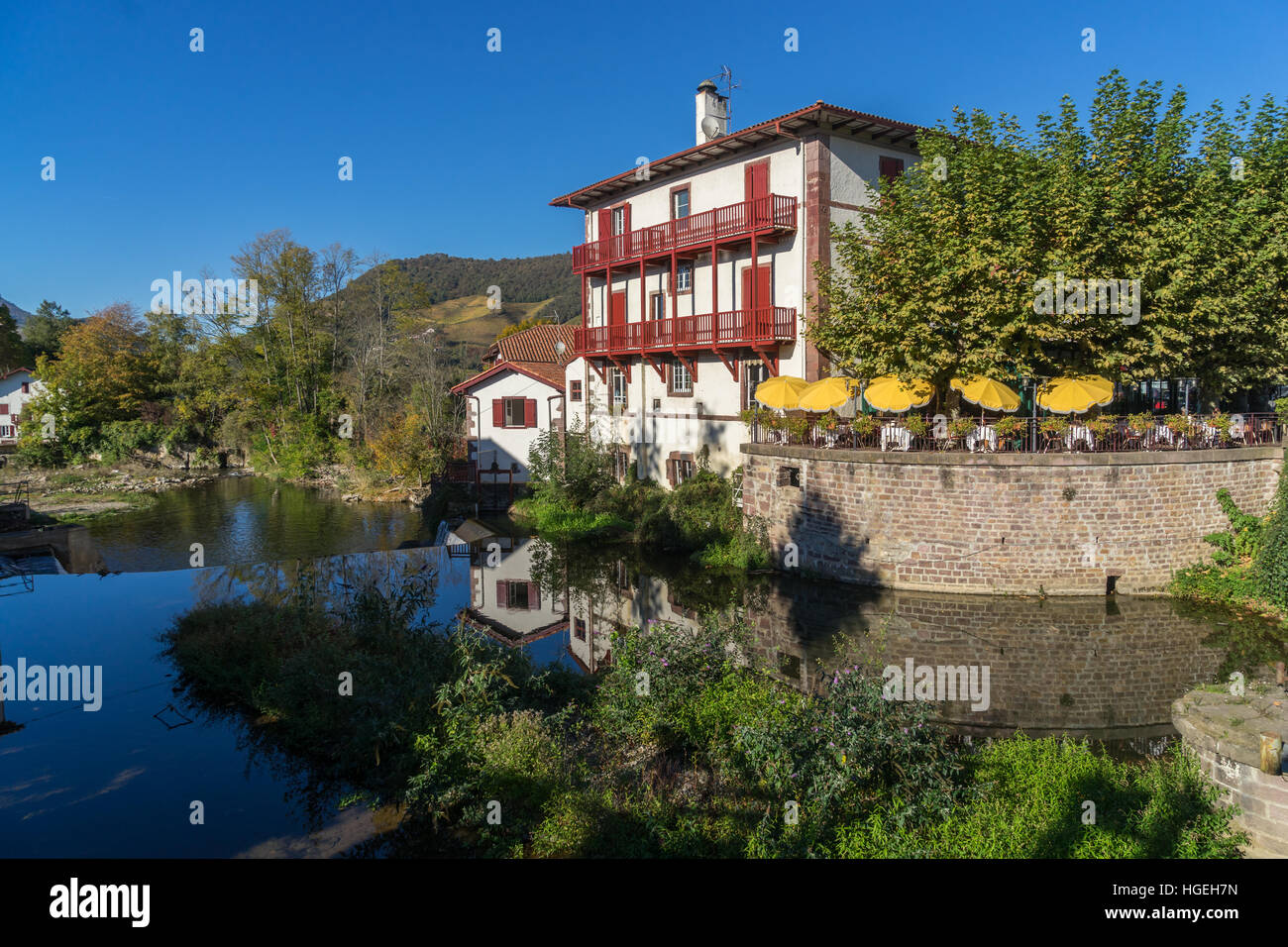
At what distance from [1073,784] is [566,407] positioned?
24419mm

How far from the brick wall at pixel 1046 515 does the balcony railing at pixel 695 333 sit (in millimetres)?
5291

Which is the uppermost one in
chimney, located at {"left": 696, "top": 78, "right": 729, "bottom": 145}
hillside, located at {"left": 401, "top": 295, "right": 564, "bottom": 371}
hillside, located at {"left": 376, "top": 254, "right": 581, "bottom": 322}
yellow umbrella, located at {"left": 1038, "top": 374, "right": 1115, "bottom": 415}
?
hillside, located at {"left": 376, "top": 254, "right": 581, "bottom": 322}

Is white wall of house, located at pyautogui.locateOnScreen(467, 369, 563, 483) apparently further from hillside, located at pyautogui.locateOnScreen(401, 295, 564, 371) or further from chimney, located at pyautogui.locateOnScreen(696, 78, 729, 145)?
hillside, located at pyautogui.locateOnScreen(401, 295, 564, 371)

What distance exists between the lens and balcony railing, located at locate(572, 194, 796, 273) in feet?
69.9

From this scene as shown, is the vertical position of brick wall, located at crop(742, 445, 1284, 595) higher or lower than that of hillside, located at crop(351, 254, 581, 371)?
lower

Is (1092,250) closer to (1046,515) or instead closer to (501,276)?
(1046,515)

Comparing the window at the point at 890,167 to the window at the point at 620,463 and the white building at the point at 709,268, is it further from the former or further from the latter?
the window at the point at 620,463

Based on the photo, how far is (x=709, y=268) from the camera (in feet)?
78.6

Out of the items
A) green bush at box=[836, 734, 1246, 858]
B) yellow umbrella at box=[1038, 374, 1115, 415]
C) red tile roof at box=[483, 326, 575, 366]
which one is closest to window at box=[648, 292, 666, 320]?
red tile roof at box=[483, 326, 575, 366]

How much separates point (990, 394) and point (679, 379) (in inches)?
443

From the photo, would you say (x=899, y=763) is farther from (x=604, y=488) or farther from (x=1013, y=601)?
(x=604, y=488)

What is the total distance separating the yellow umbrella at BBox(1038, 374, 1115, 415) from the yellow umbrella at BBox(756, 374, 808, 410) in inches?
217

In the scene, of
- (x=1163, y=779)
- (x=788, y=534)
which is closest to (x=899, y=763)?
(x=1163, y=779)
